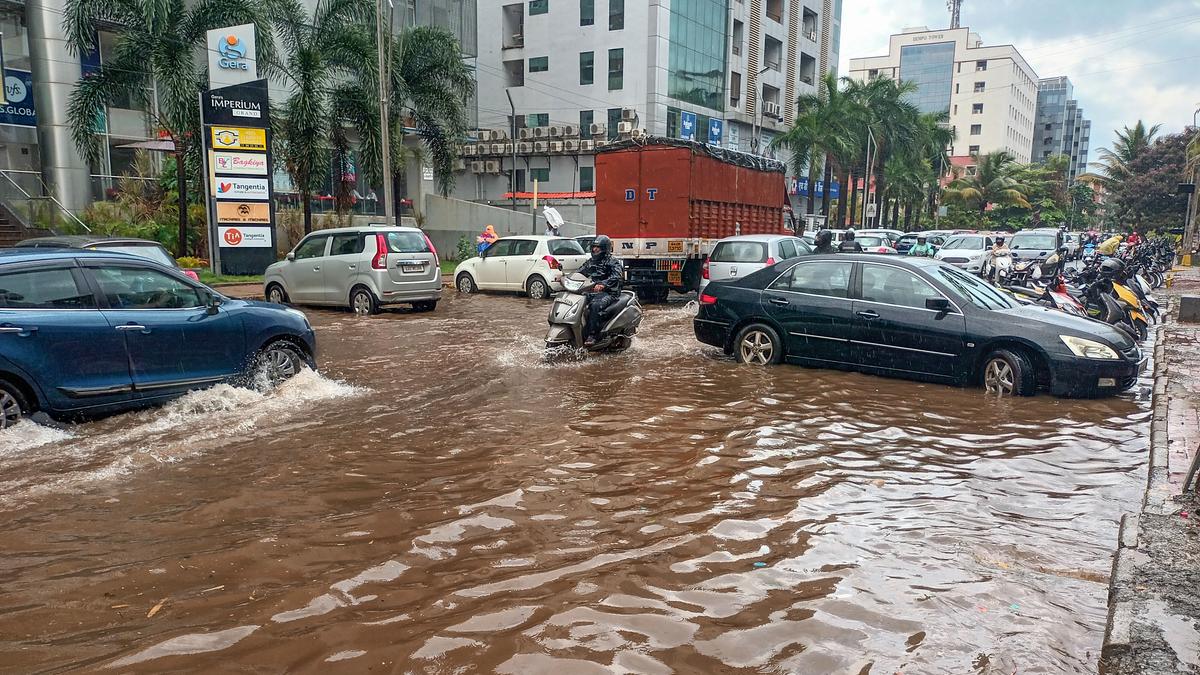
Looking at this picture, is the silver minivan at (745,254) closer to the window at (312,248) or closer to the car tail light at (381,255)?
the car tail light at (381,255)

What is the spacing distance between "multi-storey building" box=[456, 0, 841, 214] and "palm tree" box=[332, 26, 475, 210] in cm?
1379

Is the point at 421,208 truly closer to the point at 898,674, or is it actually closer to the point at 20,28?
the point at 20,28

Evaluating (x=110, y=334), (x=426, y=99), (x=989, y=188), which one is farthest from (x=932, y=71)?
(x=110, y=334)

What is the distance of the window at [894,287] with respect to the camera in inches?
345

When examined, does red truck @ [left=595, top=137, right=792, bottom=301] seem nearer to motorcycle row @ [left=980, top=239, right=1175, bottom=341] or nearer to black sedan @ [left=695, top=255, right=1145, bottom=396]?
motorcycle row @ [left=980, top=239, right=1175, bottom=341]

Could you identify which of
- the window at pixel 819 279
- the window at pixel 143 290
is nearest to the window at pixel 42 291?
the window at pixel 143 290

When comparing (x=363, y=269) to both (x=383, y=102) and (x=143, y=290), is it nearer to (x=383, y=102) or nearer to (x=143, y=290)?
(x=143, y=290)

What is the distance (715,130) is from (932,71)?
71.3 meters

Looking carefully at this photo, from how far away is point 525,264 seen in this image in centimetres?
1906

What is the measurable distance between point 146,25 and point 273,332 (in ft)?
60.2

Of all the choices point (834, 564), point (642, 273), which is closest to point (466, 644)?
point (834, 564)

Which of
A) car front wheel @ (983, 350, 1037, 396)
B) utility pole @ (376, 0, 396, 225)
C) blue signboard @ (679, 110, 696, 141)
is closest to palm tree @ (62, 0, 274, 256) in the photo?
utility pole @ (376, 0, 396, 225)

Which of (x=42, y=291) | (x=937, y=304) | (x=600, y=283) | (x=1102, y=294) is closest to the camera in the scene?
(x=42, y=291)

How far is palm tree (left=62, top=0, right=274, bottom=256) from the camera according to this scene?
2131 cm
